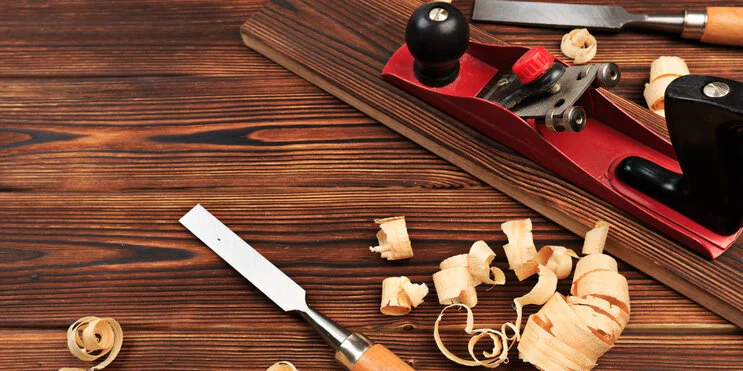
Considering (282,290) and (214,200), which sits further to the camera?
(214,200)

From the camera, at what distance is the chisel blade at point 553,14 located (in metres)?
1.33

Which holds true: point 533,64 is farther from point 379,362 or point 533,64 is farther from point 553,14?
point 379,362

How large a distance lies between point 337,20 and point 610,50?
0.51 metres

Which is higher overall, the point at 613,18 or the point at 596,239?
the point at 613,18

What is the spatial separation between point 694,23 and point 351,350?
0.86 meters

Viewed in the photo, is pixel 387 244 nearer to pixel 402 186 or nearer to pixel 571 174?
pixel 402 186

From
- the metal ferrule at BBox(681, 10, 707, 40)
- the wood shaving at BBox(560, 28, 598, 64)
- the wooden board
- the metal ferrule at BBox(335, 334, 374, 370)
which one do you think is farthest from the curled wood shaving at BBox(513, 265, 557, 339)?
the metal ferrule at BBox(681, 10, 707, 40)

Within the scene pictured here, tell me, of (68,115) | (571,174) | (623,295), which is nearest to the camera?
(623,295)

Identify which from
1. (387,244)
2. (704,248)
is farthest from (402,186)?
(704,248)

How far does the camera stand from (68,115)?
1.33 m

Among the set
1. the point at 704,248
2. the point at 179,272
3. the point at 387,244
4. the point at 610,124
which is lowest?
the point at 179,272

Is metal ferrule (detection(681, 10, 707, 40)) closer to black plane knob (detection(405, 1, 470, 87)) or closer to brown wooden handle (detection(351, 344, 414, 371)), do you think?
black plane knob (detection(405, 1, 470, 87))

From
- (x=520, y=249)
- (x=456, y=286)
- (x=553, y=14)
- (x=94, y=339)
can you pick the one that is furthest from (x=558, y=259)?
(x=94, y=339)

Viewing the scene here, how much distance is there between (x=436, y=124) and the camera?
1.21m
